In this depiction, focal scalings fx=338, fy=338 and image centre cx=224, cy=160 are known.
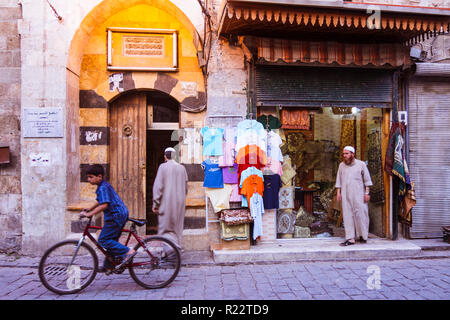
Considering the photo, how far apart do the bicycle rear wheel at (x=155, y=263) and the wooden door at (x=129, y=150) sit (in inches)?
101

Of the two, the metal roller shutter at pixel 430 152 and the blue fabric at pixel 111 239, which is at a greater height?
the metal roller shutter at pixel 430 152

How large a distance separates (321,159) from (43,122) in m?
6.42

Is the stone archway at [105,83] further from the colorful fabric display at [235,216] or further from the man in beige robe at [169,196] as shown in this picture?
the colorful fabric display at [235,216]

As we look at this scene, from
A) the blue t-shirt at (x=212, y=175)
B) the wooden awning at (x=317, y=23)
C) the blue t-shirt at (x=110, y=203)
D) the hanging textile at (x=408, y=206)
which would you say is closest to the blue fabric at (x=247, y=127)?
the blue t-shirt at (x=212, y=175)

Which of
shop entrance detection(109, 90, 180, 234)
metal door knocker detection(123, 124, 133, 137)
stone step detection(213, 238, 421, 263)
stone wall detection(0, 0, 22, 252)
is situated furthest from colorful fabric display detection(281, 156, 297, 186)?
stone wall detection(0, 0, 22, 252)

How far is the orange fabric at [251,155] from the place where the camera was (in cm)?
633

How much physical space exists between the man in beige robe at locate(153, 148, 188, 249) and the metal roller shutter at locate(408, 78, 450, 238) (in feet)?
15.8

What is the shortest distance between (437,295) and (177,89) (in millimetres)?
5385

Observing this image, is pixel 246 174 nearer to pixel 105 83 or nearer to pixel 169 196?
pixel 169 196

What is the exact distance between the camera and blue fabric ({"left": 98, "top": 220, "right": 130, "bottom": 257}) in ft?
14.5

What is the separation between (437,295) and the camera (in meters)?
4.26

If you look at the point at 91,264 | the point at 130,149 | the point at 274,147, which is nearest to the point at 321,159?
the point at 274,147

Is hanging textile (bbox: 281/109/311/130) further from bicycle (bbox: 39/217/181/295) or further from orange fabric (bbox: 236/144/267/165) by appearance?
bicycle (bbox: 39/217/181/295)

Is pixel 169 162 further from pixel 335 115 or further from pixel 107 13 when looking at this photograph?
pixel 335 115
